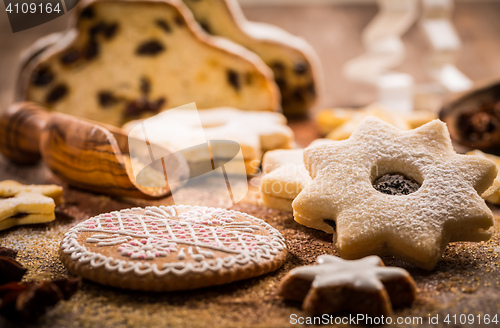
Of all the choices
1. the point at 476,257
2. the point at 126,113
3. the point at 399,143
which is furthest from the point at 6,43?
→ the point at 476,257

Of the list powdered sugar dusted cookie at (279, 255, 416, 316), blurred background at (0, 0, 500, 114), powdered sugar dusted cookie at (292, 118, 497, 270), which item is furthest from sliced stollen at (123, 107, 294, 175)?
blurred background at (0, 0, 500, 114)

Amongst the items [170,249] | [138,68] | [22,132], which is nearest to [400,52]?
[138,68]

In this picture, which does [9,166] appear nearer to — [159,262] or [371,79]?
[159,262]

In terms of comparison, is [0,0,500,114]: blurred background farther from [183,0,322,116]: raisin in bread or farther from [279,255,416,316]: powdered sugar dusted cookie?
[279,255,416,316]: powdered sugar dusted cookie

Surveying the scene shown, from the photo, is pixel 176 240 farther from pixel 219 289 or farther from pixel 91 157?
pixel 91 157

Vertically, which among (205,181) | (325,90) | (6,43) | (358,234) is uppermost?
(6,43)

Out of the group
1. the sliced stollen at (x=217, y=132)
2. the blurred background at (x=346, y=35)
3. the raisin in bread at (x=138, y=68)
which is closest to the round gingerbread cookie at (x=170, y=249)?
the sliced stollen at (x=217, y=132)
